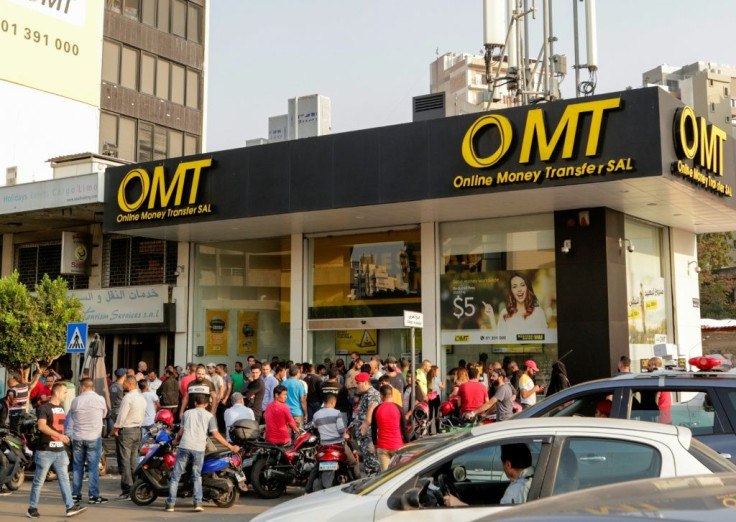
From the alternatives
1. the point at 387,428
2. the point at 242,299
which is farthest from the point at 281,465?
the point at 242,299

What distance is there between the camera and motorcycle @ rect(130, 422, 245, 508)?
11.4m

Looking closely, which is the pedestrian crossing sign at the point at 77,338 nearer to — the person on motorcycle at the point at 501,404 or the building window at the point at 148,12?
the person on motorcycle at the point at 501,404

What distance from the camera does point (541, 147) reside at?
53.1 feet

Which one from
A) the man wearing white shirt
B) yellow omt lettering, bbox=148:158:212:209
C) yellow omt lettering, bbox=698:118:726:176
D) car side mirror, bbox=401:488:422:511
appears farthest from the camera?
yellow omt lettering, bbox=148:158:212:209

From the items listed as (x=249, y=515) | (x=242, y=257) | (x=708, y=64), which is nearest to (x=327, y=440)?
(x=249, y=515)

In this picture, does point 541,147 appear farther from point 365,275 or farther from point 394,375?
point 365,275

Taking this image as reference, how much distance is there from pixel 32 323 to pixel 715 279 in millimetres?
44946

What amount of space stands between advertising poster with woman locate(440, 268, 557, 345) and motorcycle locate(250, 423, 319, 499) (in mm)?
8459

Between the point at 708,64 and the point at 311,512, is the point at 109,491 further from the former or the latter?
the point at 708,64

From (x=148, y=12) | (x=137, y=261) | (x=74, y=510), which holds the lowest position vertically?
(x=74, y=510)

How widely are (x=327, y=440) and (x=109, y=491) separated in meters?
4.07

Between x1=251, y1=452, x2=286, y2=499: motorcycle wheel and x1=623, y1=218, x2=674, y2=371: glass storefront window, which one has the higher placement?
x1=623, y1=218, x2=674, y2=371: glass storefront window

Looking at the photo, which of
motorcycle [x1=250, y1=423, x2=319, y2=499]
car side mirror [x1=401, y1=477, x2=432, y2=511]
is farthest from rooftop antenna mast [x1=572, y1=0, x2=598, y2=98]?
car side mirror [x1=401, y1=477, x2=432, y2=511]

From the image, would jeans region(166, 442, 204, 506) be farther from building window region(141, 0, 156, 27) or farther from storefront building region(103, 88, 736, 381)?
building window region(141, 0, 156, 27)
